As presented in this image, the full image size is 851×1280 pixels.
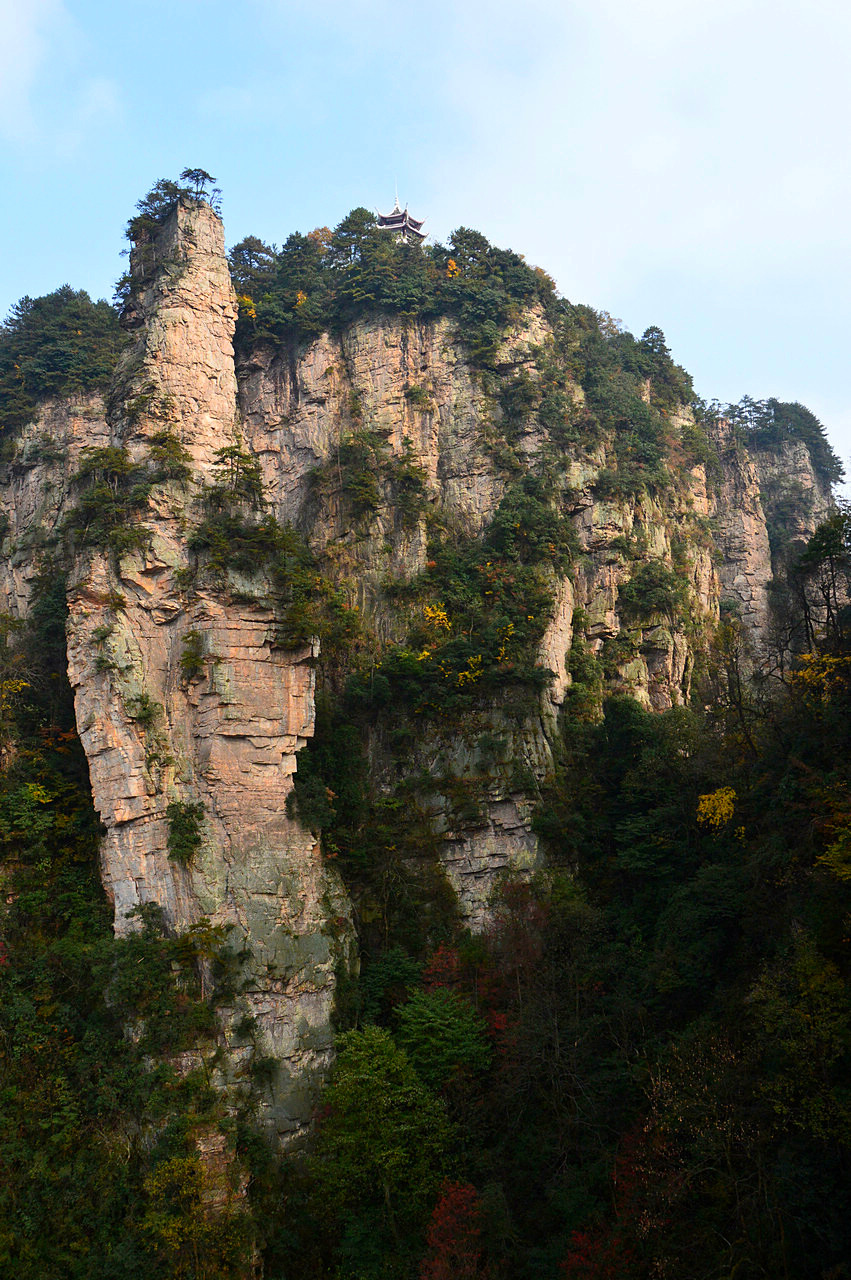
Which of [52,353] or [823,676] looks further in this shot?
[52,353]

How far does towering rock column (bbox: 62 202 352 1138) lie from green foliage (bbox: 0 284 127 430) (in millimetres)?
9370

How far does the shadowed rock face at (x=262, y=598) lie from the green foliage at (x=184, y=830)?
7.9 inches

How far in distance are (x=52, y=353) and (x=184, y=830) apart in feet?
64.9

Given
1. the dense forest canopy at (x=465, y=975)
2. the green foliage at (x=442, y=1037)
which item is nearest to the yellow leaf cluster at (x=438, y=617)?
the dense forest canopy at (x=465, y=975)

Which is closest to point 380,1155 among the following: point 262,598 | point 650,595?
point 262,598

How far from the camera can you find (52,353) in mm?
31984

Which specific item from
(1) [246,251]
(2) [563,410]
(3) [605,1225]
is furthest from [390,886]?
(1) [246,251]

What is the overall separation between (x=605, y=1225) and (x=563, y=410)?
2443 centimetres

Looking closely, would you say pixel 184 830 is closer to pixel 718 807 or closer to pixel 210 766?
pixel 210 766

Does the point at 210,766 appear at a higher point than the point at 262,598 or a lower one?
lower

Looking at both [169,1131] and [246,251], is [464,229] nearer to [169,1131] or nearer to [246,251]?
[246,251]

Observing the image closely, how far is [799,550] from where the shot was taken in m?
40.4

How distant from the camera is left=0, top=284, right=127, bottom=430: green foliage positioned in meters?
31.6

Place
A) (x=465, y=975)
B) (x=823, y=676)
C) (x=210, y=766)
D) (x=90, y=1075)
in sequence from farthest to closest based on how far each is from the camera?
(x=465, y=975) → (x=210, y=766) → (x=90, y=1075) → (x=823, y=676)
